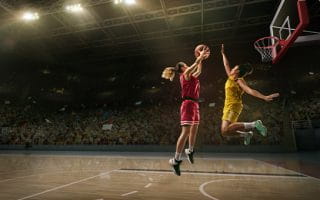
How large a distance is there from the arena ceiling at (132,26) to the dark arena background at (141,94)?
0.06 metres

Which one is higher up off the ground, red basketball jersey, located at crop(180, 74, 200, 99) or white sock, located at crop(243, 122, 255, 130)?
red basketball jersey, located at crop(180, 74, 200, 99)

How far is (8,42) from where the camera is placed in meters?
13.0

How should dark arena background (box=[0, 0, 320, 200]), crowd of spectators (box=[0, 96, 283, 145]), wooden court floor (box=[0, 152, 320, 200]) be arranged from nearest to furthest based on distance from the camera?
wooden court floor (box=[0, 152, 320, 200]), dark arena background (box=[0, 0, 320, 200]), crowd of spectators (box=[0, 96, 283, 145])

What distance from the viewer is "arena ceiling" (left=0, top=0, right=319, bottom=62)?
9.51m

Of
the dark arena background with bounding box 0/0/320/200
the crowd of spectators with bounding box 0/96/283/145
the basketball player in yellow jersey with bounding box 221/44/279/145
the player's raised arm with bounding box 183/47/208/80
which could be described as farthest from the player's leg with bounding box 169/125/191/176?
the crowd of spectators with bounding box 0/96/283/145

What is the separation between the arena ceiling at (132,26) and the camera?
9.51m

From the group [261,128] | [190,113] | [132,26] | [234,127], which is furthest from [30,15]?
[261,128]

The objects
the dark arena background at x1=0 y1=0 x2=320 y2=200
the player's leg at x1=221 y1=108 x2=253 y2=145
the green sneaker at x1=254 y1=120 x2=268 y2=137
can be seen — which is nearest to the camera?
the green sneaker at x1=254 y1=120 x2=268 y2=137

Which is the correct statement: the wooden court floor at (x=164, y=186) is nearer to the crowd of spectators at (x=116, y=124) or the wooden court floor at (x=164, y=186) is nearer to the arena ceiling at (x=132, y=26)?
the crowd of spectators at (x=116, y=124)

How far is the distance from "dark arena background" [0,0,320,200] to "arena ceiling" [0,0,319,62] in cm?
6

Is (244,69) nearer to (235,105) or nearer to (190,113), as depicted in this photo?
(235,105)

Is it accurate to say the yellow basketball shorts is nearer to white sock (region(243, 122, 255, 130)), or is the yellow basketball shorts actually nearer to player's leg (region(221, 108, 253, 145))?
player's leg (region(221, 108, 253, 145))

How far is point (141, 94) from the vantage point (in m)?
14.4

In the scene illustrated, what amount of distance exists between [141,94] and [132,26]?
4.56m
